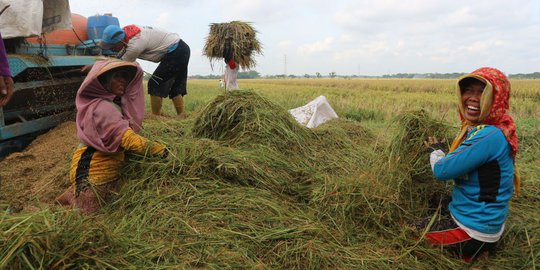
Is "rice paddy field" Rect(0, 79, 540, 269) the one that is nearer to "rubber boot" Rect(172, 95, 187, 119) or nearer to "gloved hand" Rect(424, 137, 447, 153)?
"gloved hand" Rect(424, 137, 447, 153)

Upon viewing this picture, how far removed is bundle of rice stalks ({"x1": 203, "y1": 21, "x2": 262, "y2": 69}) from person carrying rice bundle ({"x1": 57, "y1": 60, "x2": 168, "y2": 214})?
4.07 metres

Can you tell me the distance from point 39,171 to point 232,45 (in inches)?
159

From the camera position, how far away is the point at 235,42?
22.0 feet

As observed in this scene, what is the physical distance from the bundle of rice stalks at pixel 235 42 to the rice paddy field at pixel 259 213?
351cm

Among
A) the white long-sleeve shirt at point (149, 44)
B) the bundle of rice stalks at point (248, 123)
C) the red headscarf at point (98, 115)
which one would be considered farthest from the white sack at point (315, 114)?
the red headscarf at point (98, 115)

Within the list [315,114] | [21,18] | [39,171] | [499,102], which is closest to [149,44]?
[21,18]

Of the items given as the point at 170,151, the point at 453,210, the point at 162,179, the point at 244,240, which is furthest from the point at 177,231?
the point at 453,210

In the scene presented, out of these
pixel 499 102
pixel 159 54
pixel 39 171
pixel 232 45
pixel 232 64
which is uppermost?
pixel 232 45

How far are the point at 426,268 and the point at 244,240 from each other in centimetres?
103

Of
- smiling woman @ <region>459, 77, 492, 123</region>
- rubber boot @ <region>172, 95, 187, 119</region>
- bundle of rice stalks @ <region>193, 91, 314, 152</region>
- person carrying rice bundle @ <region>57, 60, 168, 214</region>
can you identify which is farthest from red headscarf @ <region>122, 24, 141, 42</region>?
smiling woman @ <region>459, 77, 492, 123</region>

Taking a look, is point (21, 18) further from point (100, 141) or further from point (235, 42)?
point (235, 42)

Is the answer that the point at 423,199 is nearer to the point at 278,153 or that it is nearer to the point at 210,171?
the point at 278,153

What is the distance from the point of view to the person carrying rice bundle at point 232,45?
6750 mm

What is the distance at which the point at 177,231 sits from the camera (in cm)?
209
